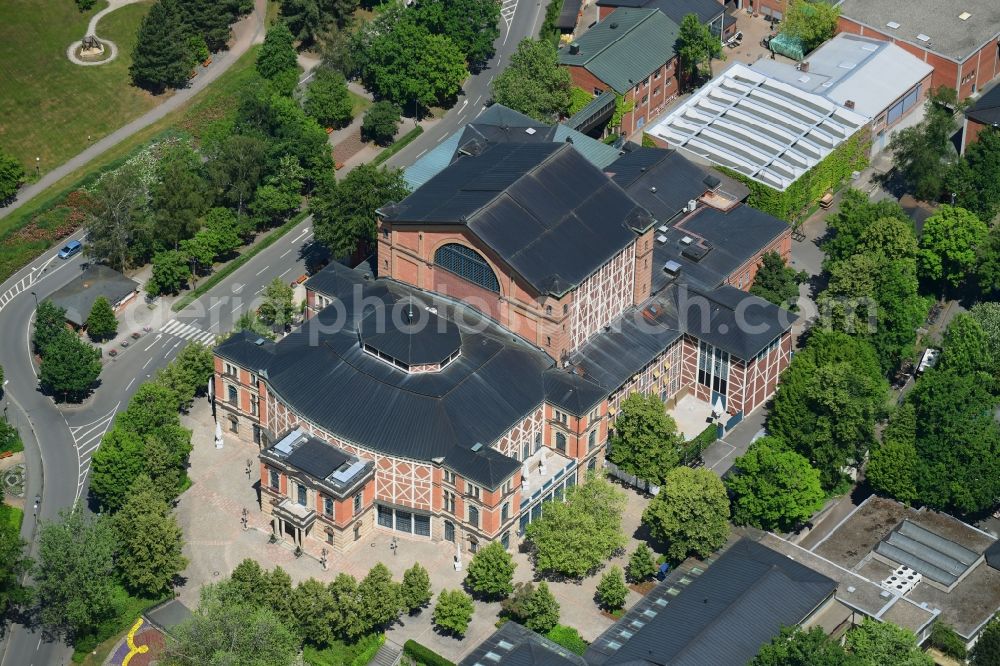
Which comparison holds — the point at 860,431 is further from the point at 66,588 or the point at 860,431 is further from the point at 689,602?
the point at 66,588

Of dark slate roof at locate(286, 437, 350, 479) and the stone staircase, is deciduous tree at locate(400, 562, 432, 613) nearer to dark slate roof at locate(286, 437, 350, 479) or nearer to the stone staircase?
the stone staircase

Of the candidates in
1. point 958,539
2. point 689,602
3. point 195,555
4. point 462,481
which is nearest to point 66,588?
point 195,555

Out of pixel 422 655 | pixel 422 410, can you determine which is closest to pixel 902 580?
pixel 422 655

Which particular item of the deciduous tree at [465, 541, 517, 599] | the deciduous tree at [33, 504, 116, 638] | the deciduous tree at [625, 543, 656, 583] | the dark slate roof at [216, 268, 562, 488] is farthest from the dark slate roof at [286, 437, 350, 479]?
the deciduous tree at [625, 543, 656, 583]

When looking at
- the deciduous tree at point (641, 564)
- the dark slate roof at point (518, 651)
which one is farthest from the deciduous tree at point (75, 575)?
the deciduous tree at point (641, 564)

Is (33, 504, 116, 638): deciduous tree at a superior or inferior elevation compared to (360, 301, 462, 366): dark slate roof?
inferior
